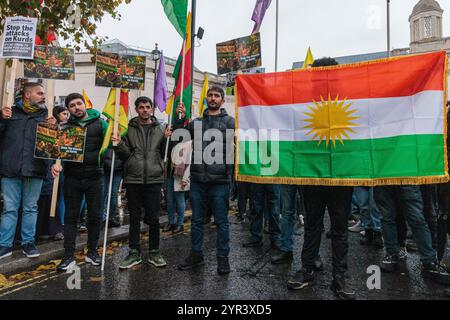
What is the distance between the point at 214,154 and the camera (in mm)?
4289

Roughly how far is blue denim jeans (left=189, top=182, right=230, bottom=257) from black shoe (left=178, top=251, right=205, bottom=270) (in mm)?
59

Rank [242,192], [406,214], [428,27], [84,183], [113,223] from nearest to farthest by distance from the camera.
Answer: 1. [406,214]
2. [84,183]
3. [113,223]
4. [242,192]
5. [428,27]

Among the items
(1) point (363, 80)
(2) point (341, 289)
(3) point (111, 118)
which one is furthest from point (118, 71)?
(2) point (341, 289)

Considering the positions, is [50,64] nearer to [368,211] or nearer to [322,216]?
[322,216]

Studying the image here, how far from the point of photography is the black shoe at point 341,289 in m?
3.28

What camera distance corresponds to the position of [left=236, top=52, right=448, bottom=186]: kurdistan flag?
3.58 m

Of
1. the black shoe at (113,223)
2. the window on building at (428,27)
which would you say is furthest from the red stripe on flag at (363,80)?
the window on building at (428,27)

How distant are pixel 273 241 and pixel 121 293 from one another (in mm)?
2398

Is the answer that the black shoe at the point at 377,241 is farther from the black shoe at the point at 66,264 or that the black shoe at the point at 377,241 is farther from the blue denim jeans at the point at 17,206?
the blue denim jeans at the point at 17,206

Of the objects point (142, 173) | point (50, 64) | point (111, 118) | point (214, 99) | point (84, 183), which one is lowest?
point (84, 183)

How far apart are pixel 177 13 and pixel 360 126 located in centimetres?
335

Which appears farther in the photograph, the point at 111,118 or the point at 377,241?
the point at 377,241

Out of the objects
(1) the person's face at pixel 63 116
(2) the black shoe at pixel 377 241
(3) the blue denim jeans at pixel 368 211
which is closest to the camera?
(2) the black shoe at pixel 377 241

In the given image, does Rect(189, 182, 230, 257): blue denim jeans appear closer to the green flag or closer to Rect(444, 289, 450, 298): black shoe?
Rect(444, 289, 450, 298): black shoe
